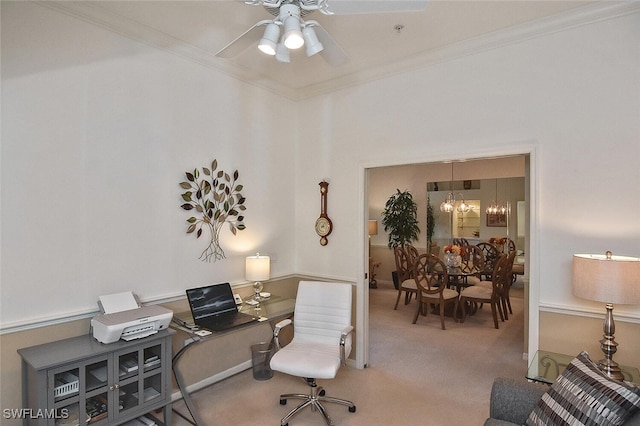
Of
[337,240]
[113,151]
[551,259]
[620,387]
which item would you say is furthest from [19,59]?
[551,259]

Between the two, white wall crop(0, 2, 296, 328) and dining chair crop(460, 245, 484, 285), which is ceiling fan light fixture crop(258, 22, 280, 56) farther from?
dining chair crop(460, 245, 484, 285)

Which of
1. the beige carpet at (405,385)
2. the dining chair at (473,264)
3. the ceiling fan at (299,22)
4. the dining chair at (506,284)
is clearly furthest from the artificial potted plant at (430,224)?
the ceiling fan at (299,22)

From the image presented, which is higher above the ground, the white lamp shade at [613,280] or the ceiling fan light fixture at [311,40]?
the ceiling fan light fixture at [311,40]

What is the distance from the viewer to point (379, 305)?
618 centimetres

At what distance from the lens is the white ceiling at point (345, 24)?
2459 millimetres

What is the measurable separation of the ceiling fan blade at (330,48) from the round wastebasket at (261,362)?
102 inches

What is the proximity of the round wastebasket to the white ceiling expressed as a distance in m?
2.67

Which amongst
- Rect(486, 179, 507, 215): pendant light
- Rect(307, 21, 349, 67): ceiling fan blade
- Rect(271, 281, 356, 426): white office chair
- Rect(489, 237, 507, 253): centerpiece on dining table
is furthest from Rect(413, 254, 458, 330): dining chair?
Rect(307, 21, 349, 67): ceiling fan blade

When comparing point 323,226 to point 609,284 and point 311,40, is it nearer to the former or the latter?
point 311,40

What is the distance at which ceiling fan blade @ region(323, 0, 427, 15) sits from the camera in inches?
65.1

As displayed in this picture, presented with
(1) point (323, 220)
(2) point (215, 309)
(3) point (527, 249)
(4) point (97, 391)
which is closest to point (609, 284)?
(3) point (527, 249)

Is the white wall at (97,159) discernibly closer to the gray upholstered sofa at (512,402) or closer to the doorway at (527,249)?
the doorway at (527,249)

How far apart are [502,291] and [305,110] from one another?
12.6ft

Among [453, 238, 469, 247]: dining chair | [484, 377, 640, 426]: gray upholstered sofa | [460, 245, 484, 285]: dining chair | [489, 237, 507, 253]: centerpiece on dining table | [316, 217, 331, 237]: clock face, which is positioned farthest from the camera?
[453, 238, 469, 247]: dining chair
